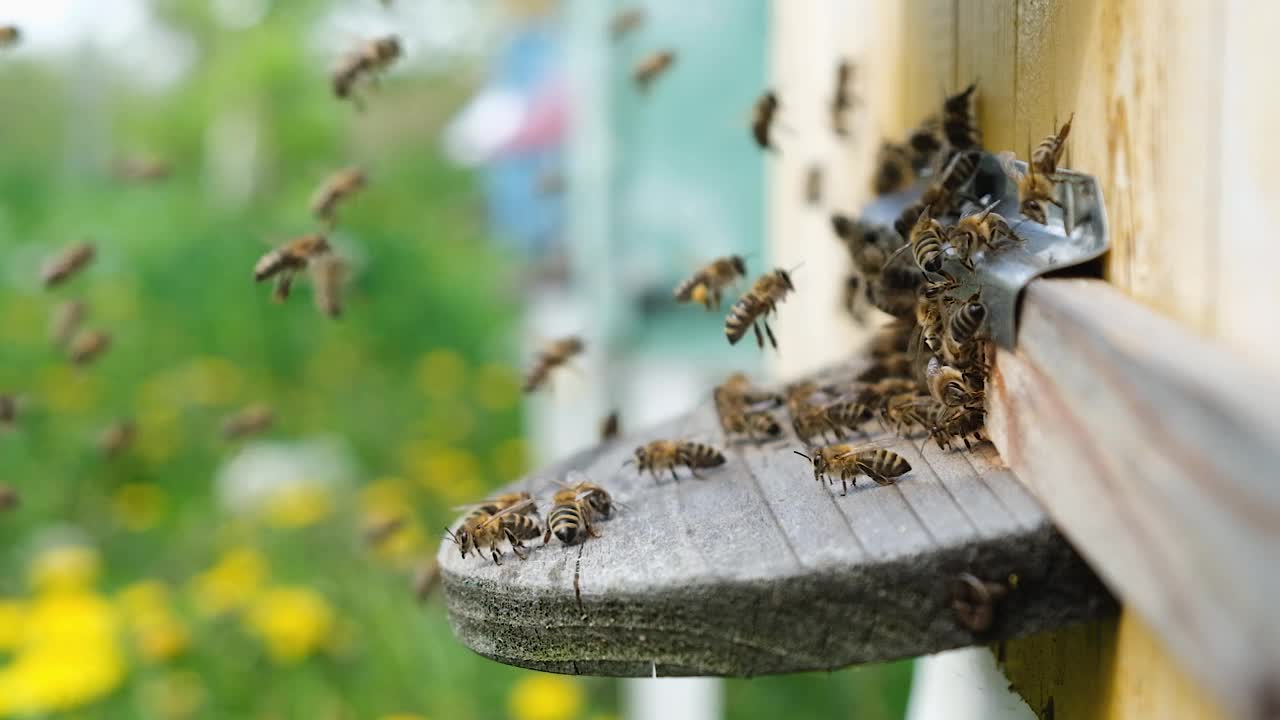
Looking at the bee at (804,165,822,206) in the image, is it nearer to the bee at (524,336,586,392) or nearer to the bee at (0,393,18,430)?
the bee at (524,336,586,392)

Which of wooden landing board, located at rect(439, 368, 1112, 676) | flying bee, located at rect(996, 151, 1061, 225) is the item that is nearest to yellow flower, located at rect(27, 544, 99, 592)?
wooden landing board, located at rect(439, 368, 1112, 676)

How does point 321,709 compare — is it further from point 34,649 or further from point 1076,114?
point 1076,114

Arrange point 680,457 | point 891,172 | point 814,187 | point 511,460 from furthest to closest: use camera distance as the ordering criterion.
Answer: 1. point 511,460
2. point 814,187
3. point 891,172
4. point 680,457

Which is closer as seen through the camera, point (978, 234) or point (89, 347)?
point (978, 234)

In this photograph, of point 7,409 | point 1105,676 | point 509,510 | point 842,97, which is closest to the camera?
point 1105,676

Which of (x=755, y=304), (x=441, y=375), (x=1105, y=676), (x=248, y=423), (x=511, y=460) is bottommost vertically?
(x=511, y=460)

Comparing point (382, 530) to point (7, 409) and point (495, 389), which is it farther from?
point (495, 389)

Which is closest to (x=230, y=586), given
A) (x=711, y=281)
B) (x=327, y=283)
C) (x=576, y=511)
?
(x=327, y=283)
